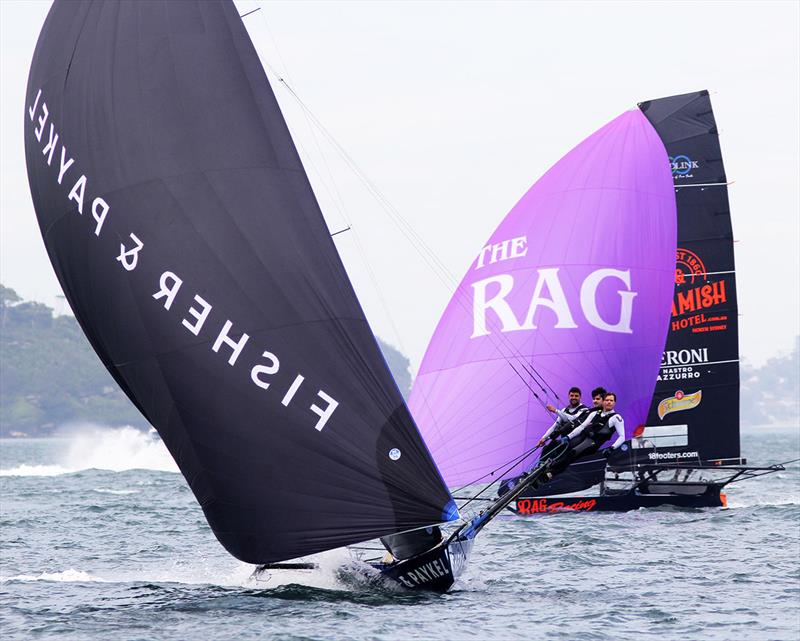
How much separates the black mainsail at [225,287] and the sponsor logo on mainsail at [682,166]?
459 inches

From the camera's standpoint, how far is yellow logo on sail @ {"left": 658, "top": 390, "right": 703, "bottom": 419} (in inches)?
880

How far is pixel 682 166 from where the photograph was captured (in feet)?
73.4

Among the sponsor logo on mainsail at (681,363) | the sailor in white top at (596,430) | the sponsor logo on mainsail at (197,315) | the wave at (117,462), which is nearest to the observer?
the sponsor logo on mainsail at (197,315)

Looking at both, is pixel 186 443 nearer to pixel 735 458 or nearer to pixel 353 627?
pixel 353 627

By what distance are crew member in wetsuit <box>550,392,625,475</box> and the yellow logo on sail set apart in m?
9.27

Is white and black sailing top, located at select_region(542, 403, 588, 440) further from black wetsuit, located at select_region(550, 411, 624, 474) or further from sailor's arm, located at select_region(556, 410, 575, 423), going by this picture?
black wetsuit, located at select_region(550, 411, 624, 474)

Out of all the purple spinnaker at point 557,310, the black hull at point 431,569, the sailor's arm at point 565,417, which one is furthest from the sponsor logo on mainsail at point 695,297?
the black hull at point 431,569

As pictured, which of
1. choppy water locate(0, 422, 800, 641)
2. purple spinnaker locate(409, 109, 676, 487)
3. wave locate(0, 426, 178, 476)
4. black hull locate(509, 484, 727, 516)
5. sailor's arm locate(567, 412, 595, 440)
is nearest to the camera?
choppy water locate(0, 422, 800, 641)

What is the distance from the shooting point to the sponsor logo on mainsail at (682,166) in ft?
73.3

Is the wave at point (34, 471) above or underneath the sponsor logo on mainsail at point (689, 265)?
underneath

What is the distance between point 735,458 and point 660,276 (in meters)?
3.94

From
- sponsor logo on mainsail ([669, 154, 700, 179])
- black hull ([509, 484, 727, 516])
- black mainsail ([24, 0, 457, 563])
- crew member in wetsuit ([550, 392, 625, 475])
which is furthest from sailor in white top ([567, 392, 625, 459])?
sponsor logo on mainsail ([669, 154, 700, 179])

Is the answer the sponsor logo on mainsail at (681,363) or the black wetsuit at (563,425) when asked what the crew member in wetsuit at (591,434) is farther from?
the sponsor logo on mainsail at (681,363)

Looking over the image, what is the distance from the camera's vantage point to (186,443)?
39.2 ft
